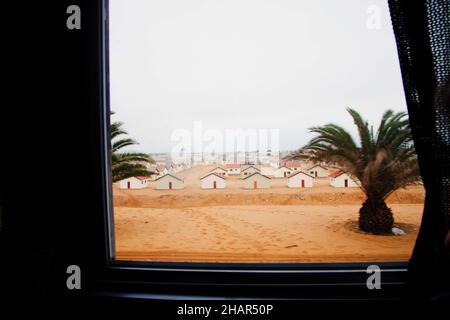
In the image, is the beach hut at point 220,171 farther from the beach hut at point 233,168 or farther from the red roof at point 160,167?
the red roof at point 160,167

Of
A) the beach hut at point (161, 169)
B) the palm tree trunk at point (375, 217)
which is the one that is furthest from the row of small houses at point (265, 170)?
the palm tree trunk at point (375, 217)

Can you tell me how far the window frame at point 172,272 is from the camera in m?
1.13

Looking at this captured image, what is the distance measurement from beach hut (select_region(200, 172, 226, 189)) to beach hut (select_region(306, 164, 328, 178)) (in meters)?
0.61

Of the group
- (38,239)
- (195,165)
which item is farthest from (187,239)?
(38,239)

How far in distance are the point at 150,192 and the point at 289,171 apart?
36.5 inches

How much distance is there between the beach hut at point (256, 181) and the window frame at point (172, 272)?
584mm

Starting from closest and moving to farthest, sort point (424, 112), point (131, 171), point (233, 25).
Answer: point (424, 112) < point (233, 25) < point (131, 171)

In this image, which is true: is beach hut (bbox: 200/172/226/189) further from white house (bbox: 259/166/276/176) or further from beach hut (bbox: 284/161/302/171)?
beach hut (bbox: 284/161/302/171)

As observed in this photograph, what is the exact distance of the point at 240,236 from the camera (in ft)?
5.51

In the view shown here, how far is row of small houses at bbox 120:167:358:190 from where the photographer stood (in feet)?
5.07

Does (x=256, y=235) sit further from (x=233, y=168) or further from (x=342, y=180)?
(x=342, y=180)

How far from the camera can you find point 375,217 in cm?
184

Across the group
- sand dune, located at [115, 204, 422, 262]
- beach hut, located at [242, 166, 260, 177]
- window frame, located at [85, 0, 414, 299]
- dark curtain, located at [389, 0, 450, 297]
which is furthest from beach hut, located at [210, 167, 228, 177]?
dark curtain, located at [389, 0, 450, 297]

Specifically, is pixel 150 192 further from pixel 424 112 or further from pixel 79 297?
pixel 424 112
